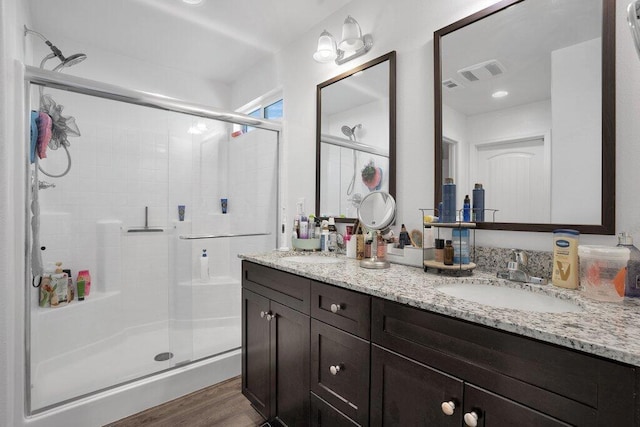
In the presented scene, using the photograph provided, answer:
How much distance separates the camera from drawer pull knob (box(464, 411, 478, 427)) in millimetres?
747

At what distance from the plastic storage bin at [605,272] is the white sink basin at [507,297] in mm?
74

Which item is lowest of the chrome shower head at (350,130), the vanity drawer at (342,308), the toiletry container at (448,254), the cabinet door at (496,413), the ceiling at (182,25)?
the cabinet door at (496,413)

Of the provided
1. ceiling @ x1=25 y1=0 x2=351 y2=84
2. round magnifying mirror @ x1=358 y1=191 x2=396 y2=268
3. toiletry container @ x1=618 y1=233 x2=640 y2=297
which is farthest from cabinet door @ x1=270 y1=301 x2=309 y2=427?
ceiling @ x1=25 y1=0 x2=351 y2=84

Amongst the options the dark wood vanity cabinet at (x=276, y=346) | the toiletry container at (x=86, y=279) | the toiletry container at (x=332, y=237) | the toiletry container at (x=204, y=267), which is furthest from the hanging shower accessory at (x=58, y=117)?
the toiletry container at (x=332, y=237)

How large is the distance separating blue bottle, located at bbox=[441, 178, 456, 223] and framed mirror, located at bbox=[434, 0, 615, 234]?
11 centimetres

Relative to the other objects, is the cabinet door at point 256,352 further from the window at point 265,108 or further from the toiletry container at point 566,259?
the window at point 265,108

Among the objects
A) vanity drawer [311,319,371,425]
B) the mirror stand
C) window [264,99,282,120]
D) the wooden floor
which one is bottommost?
the wooden floor

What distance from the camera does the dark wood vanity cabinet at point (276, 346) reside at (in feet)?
4.38

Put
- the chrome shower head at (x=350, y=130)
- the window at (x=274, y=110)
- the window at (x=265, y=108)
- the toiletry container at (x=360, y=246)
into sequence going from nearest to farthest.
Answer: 1. the toiletry container at (x=360, y=246)
2. the chrome shower head at (x=350, y=130)
3. the window at (x=265, y=108)
4. the window at (x=274, y=110)

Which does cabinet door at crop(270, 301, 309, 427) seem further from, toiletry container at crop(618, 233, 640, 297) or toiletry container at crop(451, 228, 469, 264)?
toiletry container at crop(618, 233, 640, 297)

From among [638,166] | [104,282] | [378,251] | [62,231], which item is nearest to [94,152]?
[62,231]

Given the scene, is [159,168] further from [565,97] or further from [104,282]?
[565,97]

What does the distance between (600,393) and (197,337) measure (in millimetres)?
2230

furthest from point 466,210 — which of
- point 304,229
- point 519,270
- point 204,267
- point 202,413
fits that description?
point 204,267
